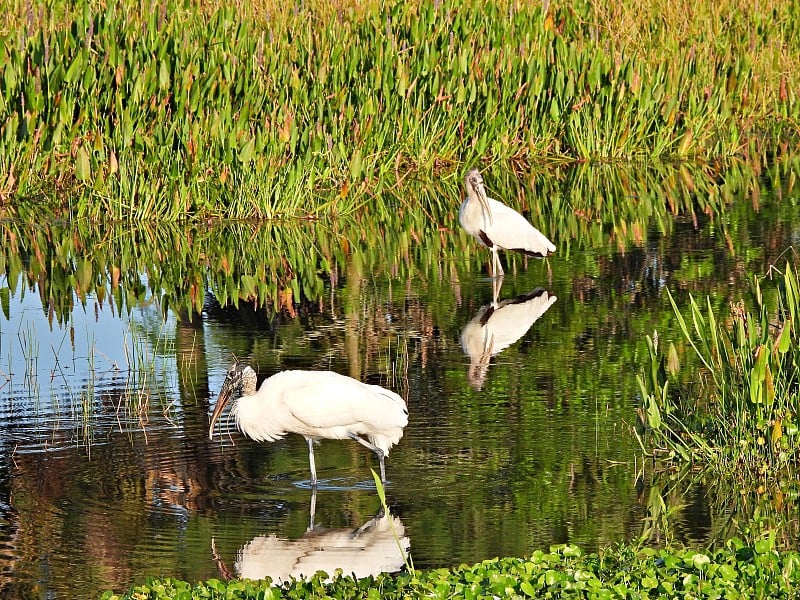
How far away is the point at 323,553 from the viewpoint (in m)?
6.12

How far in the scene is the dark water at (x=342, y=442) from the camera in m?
6.19

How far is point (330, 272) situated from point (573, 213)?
359 centimetres

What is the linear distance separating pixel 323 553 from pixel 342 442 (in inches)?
66.1

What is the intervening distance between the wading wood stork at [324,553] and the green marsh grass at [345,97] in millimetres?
7885

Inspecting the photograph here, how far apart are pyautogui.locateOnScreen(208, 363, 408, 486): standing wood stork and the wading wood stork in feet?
1.74

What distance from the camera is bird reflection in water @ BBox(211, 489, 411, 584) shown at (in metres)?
5.89

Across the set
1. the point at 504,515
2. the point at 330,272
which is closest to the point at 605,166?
the point at 330,272

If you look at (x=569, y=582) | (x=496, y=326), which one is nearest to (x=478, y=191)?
(x=496, y=326)

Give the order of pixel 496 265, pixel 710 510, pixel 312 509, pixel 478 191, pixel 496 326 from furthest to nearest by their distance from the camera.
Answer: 1. pixel 496 265
2. pixel 478 191
3. pixel 496 326
4. pixel 312 509
5. pixel 710 510

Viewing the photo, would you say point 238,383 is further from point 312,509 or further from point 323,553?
point 323,553

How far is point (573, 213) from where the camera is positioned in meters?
15.3

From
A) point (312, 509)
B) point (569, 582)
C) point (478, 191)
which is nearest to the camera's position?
point (569, 582)

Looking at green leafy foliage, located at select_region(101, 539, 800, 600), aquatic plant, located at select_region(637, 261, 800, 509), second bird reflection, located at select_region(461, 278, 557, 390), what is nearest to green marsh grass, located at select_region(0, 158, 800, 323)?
second bird reflection, located at select_region(461, 278, 557, 390)

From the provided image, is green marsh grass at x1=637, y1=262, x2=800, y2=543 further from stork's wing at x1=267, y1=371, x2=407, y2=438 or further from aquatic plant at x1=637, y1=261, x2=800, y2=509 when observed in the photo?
stork's wing at x1=267, y1=371, x2=407, y2=438
